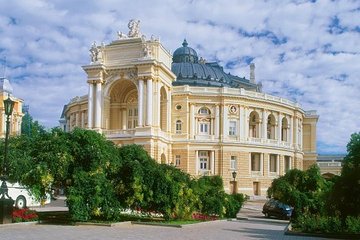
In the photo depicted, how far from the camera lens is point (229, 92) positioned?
229 ft

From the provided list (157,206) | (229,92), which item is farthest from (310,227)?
(229,92)

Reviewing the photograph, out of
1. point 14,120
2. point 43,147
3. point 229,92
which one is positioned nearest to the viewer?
point 43,147

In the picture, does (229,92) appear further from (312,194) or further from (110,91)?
(312,194)

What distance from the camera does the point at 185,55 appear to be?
8881cm

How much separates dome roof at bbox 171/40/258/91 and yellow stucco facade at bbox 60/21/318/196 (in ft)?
23.0

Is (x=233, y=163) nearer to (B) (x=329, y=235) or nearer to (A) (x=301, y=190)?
(A) (x=301, y=190)

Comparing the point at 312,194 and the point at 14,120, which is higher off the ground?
the point at 14,120

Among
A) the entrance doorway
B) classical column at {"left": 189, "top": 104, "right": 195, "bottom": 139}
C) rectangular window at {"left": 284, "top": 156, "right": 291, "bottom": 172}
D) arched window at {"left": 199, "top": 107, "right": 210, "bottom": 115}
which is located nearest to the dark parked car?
classical column at {"left": 189, "top": 104, "right": 195, "bottom": 139}

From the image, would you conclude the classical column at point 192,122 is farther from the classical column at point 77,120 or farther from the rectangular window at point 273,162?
the classical column at point 77,120

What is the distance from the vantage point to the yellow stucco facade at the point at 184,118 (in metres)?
61.8

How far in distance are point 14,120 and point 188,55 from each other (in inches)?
1179

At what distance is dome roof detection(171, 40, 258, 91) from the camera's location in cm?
7819

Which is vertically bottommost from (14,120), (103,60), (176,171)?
(176,171)

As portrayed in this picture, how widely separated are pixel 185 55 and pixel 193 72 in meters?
10.0
